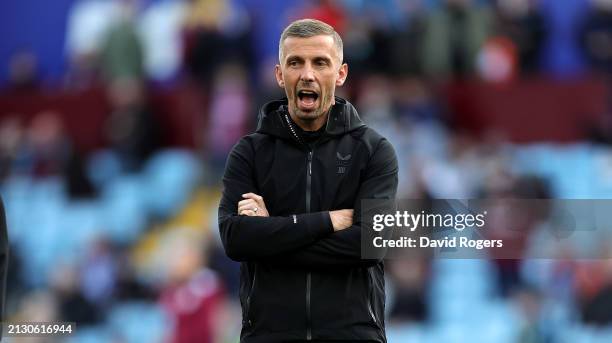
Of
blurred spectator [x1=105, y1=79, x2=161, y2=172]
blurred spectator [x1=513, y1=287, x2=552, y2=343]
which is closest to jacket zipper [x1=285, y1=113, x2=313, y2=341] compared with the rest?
blurred spectator [x1=513, y1=287, x2=552, y2=343]

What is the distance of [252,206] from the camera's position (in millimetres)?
5480

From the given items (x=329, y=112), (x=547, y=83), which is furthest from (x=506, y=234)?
(x=547, y=83)

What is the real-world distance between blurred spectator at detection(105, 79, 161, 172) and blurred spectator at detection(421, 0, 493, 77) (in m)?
3.28

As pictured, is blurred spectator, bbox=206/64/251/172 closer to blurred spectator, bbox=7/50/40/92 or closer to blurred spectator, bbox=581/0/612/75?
blurred spectator, bbox=7/50/40/92

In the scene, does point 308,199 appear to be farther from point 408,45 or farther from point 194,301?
point 408,45

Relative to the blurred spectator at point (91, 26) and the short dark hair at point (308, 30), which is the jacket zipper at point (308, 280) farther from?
the blurred spectator at point (91, 26)

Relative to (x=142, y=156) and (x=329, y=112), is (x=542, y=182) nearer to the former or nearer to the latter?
(x=142, y=156)

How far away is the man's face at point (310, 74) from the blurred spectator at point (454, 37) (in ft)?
30.8

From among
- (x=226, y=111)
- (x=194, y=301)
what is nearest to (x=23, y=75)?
(x=226, y=111)

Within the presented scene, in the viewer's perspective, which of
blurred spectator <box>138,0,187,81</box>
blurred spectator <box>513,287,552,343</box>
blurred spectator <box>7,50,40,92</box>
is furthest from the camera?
blurred spectator <box>7,50,40,92</box>

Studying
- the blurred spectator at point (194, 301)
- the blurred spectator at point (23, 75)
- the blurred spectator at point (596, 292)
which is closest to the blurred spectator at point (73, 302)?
the blurred spectator at point (194, 301)

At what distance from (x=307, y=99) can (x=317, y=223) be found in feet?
1.68

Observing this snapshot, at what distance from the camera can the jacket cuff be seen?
538 centimetres

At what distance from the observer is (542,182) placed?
13836 millimetres
